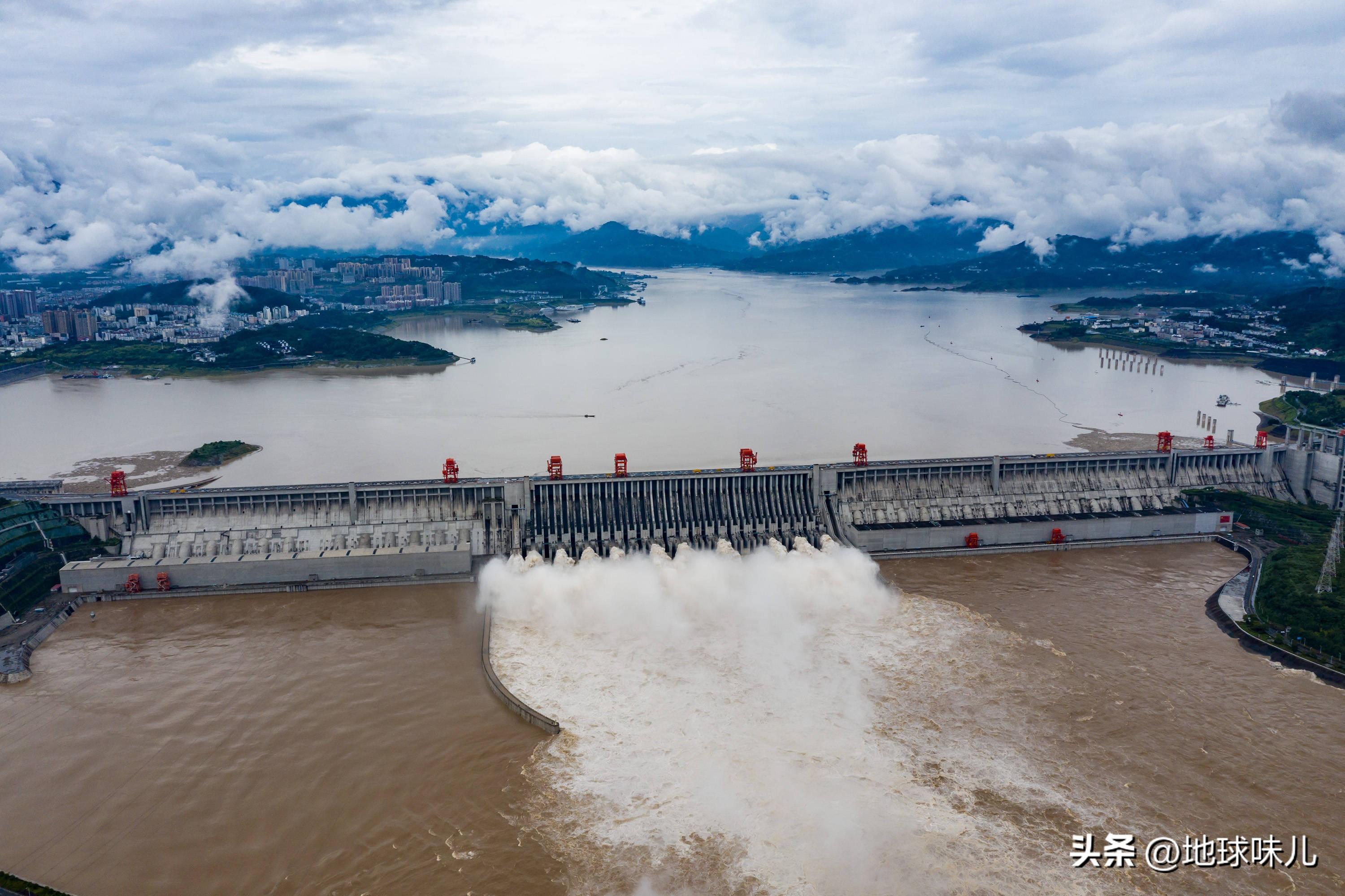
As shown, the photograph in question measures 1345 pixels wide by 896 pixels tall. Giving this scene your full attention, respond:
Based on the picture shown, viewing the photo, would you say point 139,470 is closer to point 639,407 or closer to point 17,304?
point 639,407

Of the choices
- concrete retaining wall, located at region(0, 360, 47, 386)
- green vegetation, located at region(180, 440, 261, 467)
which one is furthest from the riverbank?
concrete retaining wall, located at region(0, 360, 47, 386)

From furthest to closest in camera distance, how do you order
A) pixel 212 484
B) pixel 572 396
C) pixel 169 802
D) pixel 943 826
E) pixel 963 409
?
pixel 572 396 < pixel 963 409 < pixel 212 484 < pixel 169 802 < pixel 943 826

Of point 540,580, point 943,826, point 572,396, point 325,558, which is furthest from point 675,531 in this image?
point 572,396

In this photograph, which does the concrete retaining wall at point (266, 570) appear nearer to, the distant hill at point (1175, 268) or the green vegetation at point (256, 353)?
the green vegetation at point (256, 353)

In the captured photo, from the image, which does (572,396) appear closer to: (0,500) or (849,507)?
(849,507)

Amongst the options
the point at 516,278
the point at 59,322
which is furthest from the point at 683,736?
the point at 516,278

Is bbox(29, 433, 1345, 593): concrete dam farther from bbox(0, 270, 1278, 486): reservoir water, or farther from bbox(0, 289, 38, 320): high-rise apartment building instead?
bbox(0, 289, 38, 320): high-rise apartment building
